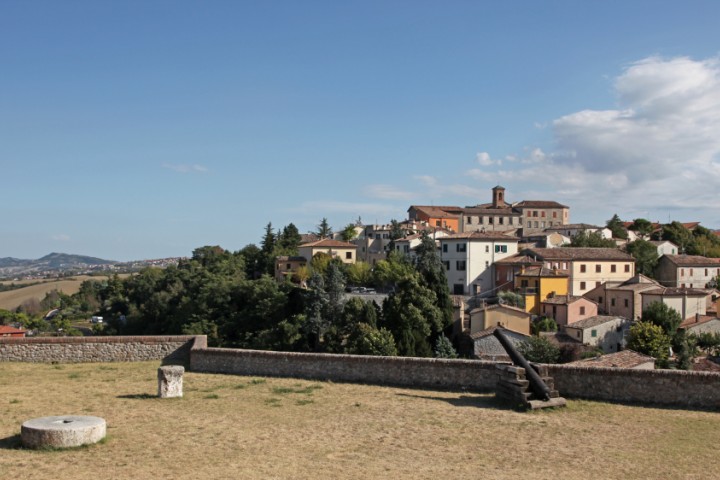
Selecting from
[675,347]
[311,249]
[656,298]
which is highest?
[311,249]

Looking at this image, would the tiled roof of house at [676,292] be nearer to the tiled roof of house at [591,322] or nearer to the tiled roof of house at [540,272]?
the tiled roof of house at [591,322]

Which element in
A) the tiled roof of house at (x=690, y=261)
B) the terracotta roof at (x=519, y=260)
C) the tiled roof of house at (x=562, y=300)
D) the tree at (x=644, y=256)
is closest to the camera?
the tiled roof of house at (x=562, y=300)

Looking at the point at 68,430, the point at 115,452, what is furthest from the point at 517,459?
the point at 68,430

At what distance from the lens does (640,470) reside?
986 cm

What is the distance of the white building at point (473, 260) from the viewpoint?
6406cm

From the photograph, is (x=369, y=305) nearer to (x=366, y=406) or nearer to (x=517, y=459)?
(x=366, y=406)

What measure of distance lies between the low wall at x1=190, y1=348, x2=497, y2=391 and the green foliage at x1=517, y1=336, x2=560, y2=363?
89.5 feet

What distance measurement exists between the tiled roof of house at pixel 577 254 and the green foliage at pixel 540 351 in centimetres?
1964

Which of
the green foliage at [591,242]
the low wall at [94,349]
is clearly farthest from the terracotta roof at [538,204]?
the low wall at [94,349]

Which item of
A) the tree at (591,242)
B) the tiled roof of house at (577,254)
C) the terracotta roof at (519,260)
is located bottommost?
the terracotta roof at (519,260)

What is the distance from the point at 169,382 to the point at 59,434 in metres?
4.70

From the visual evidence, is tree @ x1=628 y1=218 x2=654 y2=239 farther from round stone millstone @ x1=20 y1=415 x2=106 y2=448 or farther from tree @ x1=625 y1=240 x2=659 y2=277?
round stone millstone @ x1=20 y1=415 x2=106 y2=448

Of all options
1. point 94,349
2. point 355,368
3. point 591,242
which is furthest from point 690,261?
point 94,349

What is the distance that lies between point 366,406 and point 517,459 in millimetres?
4652
